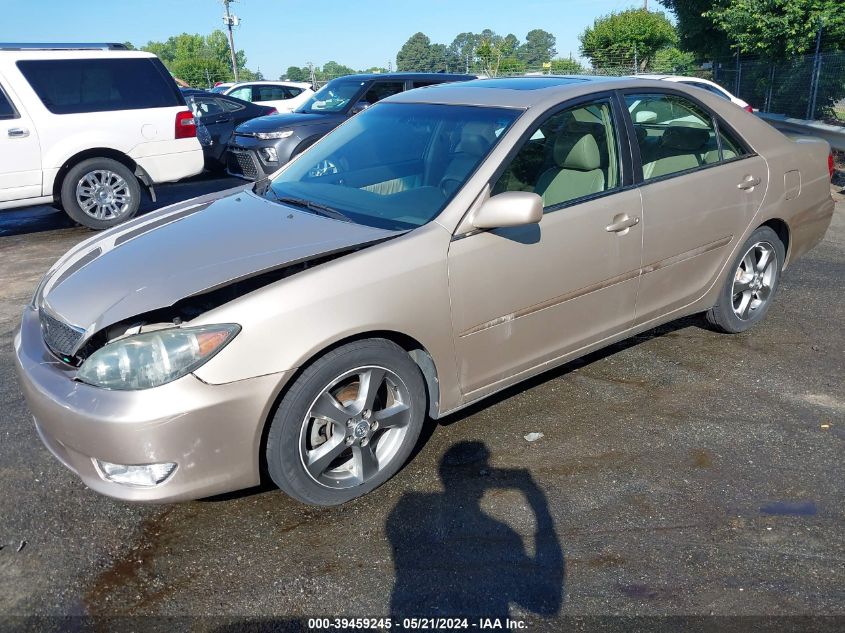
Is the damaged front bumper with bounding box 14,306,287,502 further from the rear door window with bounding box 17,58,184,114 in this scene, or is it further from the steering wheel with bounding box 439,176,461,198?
the rear door window with bounding box 17,58,184,114

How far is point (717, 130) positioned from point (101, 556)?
3968 millimetres

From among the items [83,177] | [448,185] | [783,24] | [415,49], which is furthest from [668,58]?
[415,49]

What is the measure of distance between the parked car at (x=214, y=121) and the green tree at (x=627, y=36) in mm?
27471

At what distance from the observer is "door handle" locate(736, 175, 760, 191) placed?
4.30m

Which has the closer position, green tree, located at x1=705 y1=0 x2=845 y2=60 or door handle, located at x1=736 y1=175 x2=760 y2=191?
door handle, located at x1=736 y1=175 x2=760 y2=191

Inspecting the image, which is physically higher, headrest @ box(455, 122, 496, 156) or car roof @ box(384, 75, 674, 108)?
car roof @ box(384, 75, 674, 108)

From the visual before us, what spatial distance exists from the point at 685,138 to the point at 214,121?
373 inches

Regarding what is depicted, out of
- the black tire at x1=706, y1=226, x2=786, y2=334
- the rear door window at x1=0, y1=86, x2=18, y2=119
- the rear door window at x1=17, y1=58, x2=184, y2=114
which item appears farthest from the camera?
the rear door window at x1=17, y1=58, x2=184, y2=114

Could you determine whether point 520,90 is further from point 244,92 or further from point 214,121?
point 244,92

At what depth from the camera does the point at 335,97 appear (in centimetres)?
1055

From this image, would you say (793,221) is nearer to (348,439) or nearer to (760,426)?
(760,426)

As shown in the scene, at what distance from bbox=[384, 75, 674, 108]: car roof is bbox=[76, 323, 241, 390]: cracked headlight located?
6.42 feet

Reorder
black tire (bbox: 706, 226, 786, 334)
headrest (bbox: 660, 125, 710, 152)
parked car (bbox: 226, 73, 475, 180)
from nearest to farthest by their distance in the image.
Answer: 1. headrest (bbox: 660, 125, 710, 152)
2. black tire (bbox: 706, 226, 786, 334)
3. parked car (bbox: 226, 73, 475, 180)

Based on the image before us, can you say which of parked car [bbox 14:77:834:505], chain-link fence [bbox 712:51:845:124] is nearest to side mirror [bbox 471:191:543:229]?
parked car [bbox 14:77:834:505]
